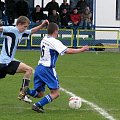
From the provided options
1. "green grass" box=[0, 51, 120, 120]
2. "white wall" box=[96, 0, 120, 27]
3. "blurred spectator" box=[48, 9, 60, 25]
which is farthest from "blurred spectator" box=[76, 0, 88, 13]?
"green grass" box=[0, 51, 120, 120]

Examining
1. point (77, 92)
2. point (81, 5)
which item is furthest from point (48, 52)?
point (81, 5)

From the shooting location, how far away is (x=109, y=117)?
9469 mm

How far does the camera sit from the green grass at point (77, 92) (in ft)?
31.8

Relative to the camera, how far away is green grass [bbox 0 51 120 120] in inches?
381

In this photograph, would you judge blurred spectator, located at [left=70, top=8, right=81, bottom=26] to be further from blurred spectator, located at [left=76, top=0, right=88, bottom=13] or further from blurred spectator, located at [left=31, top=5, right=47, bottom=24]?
blurred spectator, located at [left=31, top=5, right=47, bottom=24]

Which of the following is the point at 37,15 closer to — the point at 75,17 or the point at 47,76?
the point at 75,17

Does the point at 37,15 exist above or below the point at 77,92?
above

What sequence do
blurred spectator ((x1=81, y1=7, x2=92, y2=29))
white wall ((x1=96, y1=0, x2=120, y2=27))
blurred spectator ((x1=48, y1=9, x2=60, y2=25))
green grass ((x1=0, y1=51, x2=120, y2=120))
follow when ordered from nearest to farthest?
green grass ((x1=0, y1=51, x2=120, y2=120)), blurred spectator ((x1=48, y1=9, x2=60, y2=25)), blurred spectator ((x1=81, y1=7, x2=92, y2=29)), white wall ((x1=96, y1=0, x2=120, y2=27))

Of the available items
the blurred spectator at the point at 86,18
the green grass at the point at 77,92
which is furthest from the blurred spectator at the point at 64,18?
the green grass at the point at 77,92

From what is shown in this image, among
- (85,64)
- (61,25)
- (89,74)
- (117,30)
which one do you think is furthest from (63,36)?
(89,74)

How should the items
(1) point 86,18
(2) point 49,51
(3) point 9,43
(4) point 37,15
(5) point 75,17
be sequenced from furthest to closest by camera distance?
(1) point 86,18 → (5) point 75,17 → (4) point 37,15 → (3) point 9,43 → (2) point 49,51

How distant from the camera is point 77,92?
41.7 ft

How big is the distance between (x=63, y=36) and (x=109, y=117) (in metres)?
18.8

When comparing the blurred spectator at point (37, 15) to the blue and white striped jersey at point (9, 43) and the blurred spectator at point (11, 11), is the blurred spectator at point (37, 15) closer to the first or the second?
the blurred spectator at point (11, 11)
